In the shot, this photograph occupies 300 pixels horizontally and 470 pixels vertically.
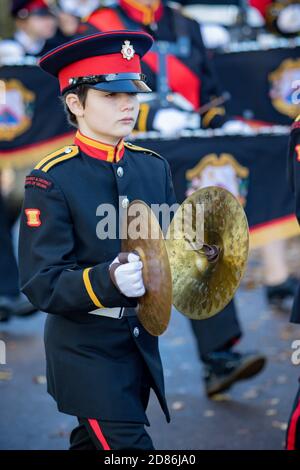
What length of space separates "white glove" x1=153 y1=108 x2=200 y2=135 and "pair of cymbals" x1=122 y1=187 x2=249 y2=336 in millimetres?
2216

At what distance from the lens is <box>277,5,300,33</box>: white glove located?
8.27m

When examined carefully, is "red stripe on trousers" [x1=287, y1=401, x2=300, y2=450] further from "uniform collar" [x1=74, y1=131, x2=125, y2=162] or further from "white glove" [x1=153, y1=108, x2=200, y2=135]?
"white glove" [x1=153, y1=108, x2=200, y2=135]

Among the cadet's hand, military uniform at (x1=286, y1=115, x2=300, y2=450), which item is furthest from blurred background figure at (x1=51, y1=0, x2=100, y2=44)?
the cadet's hand

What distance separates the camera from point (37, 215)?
11.0 ft

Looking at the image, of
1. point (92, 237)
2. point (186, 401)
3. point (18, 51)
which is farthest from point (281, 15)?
point (92, 237)

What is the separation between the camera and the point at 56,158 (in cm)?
346

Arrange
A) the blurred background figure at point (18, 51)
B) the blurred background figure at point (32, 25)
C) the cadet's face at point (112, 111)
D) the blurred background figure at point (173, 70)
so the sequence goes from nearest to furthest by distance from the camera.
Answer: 1. the cadet's face at point (112, 111)
2. the blurred background figure at point (173, 70)
3. the blurred background figure at point (18, 51)
4. the blurred background figure at point (32, 25)

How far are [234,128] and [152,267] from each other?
290 cm

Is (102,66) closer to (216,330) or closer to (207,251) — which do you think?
(207,251)

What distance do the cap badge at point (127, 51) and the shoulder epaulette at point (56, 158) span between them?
0.35 meters

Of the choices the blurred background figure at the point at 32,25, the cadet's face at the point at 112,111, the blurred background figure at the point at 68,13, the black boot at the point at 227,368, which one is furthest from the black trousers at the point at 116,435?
the blurred background figure at the point at 32,25

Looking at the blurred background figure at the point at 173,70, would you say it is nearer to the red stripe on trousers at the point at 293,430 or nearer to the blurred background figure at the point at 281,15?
the red stripe on trousers at the point at 293,430

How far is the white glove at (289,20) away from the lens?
827 centimetres
